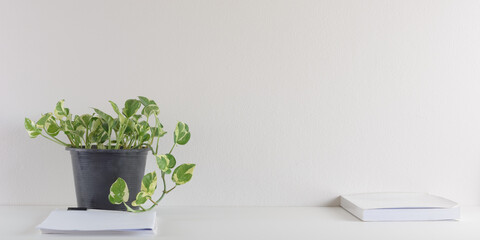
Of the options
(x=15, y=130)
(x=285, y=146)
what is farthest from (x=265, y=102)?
(x=15, y=130)

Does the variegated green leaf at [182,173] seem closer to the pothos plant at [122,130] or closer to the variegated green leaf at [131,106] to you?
the pothos plant at [122,130]

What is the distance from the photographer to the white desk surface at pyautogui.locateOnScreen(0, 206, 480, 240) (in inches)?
44.1

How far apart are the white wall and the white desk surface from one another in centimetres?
9

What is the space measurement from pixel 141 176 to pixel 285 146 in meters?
0.40

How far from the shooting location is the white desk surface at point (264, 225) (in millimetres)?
1119

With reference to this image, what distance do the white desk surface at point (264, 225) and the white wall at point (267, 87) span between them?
0.29 ft

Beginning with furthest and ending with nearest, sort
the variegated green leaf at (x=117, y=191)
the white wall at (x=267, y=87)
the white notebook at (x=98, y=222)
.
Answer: the white wall at (x=267, y=87) → the variegated green leaf at (x=117, y=191) → the white notebook at (x=98, y=222)

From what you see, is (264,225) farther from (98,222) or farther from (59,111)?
(59,111)

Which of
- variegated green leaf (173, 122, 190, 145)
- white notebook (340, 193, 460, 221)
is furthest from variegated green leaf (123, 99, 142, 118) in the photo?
white notebook (340, 193, 460, 221)

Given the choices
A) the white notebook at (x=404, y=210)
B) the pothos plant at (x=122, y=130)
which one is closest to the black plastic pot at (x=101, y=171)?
the pothos plant at (x=122, y=130)

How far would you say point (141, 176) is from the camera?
1.30 meters

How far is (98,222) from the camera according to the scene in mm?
1118

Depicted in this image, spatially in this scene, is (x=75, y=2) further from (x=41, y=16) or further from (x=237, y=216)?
(x=237, y=216)

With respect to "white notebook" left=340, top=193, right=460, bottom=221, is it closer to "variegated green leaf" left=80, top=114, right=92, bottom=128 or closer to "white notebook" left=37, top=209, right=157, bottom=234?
"white notebook" left=37, top=209, right=157, bottom=234
